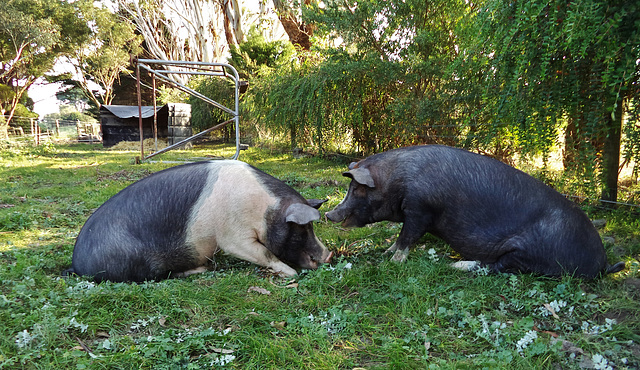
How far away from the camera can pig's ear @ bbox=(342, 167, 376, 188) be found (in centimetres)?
329

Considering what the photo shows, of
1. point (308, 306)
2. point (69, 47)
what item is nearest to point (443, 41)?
point (308, 306)

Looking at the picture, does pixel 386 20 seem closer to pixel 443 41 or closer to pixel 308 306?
pixel 443 41

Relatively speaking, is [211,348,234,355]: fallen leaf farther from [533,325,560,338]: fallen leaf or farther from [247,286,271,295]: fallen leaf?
[533,325,560,338]: fallen leaf

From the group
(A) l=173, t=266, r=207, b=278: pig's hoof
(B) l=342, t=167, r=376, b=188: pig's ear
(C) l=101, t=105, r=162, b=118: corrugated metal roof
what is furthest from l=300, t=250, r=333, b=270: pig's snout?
(C) l=101, t=105, r=162, b=118: corrugated metal roof

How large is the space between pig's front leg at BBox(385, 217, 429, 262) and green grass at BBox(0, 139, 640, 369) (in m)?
0.11

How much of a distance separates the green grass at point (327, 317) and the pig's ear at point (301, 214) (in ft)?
1.37

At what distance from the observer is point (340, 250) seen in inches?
141

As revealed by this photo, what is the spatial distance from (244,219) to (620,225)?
3.57 m

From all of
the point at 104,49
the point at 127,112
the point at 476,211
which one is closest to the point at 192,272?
the point at 476,211

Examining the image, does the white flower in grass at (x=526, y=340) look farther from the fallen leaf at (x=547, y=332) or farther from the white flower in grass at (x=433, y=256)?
the white flower in grass at (x=433, y=256)

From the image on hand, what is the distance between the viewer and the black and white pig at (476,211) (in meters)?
2.79

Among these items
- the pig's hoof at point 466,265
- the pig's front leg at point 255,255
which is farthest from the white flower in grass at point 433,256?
the pig's front leg at point 255,255

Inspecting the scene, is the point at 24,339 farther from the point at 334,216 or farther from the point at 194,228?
the point at 334,216

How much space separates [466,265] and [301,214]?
1364 millimetres
